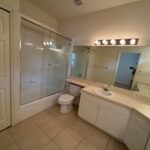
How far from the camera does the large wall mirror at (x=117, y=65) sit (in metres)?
1.81

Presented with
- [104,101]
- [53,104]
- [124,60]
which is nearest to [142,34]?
[124,60]

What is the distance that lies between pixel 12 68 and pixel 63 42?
155cm

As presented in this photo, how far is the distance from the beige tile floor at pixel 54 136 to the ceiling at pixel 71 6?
260 cm

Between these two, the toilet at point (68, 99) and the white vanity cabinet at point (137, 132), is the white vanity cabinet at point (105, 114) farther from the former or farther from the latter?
the toilet at point (68, 99)

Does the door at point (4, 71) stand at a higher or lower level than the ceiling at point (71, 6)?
lower

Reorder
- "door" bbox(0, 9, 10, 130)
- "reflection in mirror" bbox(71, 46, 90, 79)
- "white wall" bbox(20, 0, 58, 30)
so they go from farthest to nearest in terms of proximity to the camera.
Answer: "reflection in mirror" bbox(71, 46, 90, 79), "white wall" bbox(20, 0, 58, 30), "door" bbox(0, 9, 10, 130)

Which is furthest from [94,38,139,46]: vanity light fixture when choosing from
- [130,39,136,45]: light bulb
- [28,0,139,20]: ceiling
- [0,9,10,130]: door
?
[0,9,10,130]: door

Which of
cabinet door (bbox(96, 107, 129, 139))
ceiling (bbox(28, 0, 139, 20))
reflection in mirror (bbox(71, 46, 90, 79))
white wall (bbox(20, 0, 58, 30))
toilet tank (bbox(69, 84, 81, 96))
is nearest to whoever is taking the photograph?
cabinet door (bbox(96, 107, 129, 139))

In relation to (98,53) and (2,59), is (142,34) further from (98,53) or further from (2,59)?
(2,59)

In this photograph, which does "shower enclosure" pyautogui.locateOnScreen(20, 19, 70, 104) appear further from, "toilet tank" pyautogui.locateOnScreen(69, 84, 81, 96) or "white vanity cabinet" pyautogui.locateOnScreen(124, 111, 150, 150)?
"white vanity cabinet" pyautogui.locateOnScreen(124, 111, 150, 150)

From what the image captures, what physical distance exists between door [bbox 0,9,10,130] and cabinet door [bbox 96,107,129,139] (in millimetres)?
1731

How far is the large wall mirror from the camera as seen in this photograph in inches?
71.1

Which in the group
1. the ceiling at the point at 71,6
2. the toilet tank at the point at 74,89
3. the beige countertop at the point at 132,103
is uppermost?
the ceiling at the point at 71,6

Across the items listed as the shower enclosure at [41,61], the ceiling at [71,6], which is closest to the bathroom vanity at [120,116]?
the shower enclosure at [41,61]
